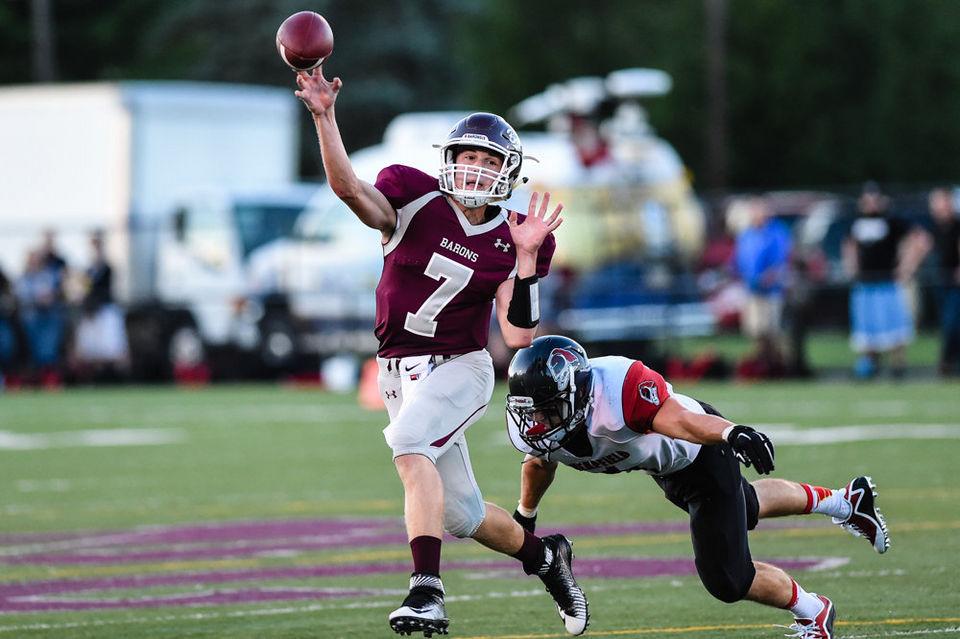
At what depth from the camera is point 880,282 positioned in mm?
19281

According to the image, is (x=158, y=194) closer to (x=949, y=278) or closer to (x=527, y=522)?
(x=949, y=278)

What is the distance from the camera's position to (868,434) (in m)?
14.5

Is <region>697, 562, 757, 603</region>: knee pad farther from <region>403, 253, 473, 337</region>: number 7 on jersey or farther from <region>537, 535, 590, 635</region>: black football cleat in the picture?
<region>403, 253, 473, 337</region>: number 7 on jersey

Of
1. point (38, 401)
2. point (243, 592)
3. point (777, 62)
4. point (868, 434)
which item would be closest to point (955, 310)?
point (868, 434)

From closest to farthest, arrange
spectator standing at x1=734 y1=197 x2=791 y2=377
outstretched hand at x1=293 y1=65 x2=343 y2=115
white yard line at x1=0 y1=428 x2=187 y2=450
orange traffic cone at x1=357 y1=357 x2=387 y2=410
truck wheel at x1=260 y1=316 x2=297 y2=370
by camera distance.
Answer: outstretched hand at x1=293 y1=65 x2=343 y2=115 < white yard line at x1=0 y1=428 x2=187 y2=450 < orange traffic cone at x1=357 y1=357 x2=387 y2=410 < spectator standing at x1=734 y1=197 x2=791 y2=377 < truck wheel at x1=260 y1=316 x2=297 y2=370

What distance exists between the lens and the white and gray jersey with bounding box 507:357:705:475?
6.26 m

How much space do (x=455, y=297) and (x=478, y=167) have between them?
50cm

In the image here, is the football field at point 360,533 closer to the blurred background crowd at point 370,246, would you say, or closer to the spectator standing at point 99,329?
the blurred background crowd at point 370,246

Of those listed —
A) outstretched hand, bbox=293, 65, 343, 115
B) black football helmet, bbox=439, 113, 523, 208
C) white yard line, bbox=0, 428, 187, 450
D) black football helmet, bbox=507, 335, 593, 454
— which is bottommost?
white yard line, bbox=0, 428, 187, 450

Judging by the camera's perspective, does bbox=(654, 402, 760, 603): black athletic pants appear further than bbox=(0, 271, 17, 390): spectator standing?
No

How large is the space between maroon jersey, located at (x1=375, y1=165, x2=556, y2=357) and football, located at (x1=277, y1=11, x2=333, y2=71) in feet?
1.65

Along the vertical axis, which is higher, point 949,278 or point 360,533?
point 949,278

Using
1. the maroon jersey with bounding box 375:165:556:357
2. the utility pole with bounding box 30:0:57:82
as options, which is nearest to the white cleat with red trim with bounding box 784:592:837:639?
the maroon jersey with bounding box 375:165:556:357

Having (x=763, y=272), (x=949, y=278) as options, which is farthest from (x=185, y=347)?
(x=949, y=278)
